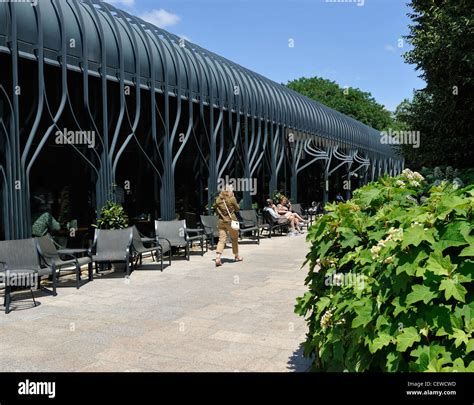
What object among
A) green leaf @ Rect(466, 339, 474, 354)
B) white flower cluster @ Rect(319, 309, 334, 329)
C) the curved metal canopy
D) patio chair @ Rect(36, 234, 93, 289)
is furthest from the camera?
the curved metal canopy

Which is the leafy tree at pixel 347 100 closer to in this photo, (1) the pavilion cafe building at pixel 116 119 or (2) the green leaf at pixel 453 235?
(1) the pavilion cafe building at pixel 116 119

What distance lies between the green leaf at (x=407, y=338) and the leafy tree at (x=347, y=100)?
6176cm

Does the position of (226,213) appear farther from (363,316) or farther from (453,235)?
(453,235)

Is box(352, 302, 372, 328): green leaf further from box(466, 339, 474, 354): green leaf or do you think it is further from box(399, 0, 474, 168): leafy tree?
box(399, 0, 474, 168): leafy tree

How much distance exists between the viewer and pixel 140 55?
11500 mm

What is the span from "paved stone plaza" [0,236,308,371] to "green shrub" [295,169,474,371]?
5.72ft

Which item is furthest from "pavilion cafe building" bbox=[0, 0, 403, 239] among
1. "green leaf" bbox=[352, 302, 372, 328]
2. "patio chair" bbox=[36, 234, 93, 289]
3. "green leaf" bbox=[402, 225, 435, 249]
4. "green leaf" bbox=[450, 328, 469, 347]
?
"green leaf" bbox=[450, 328, 469, 347]

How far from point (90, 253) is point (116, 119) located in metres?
3.83

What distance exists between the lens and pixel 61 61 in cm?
922

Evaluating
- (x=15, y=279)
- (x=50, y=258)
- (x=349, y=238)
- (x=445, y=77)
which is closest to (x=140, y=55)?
(x=50, y=258)

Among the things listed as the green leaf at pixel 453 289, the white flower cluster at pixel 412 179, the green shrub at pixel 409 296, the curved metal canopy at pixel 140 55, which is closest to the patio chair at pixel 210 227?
the curved metal canopy at pixel 140 55
